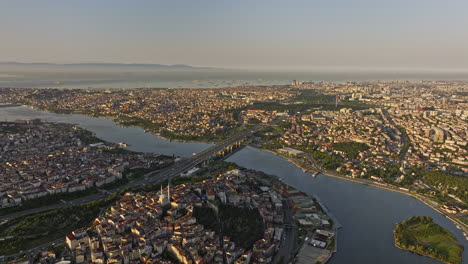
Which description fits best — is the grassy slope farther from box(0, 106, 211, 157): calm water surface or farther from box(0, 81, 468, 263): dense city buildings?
box(0, 106, 211, 157): calm water surface

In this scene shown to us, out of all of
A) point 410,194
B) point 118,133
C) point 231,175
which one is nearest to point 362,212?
point 410,194

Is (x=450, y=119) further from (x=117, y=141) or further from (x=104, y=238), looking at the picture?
(x=104, y=238)

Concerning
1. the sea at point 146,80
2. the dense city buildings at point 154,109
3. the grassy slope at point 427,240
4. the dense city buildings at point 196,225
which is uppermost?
the sea at point 146,80

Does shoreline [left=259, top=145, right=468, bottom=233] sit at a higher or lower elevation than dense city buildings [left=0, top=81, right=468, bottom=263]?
lower

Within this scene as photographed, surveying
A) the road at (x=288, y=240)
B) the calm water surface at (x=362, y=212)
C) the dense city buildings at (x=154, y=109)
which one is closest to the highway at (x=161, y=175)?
the calm water surface at (x=362, y=212)

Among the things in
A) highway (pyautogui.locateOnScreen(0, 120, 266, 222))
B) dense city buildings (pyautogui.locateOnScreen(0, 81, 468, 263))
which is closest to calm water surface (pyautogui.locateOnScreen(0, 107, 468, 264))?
dense city buildings (pyautogui.locateOnScreen(0, 81, 468, 263))

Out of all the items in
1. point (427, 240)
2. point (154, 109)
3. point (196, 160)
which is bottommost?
point (427, 240)

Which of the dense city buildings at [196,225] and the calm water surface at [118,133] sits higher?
the calm water surface at [118,133]

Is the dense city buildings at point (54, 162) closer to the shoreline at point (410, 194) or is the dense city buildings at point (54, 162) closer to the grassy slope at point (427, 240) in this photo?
the shoreline at point (410, 194)

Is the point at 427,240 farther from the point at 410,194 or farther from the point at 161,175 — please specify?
the point at 161,175

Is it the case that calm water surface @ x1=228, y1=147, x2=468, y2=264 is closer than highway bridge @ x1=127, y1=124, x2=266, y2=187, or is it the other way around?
calm water surface @ x1=228, y1=147, x2=468, y2=264

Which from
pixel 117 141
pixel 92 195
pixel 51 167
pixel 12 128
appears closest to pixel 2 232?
pixel 92 195
